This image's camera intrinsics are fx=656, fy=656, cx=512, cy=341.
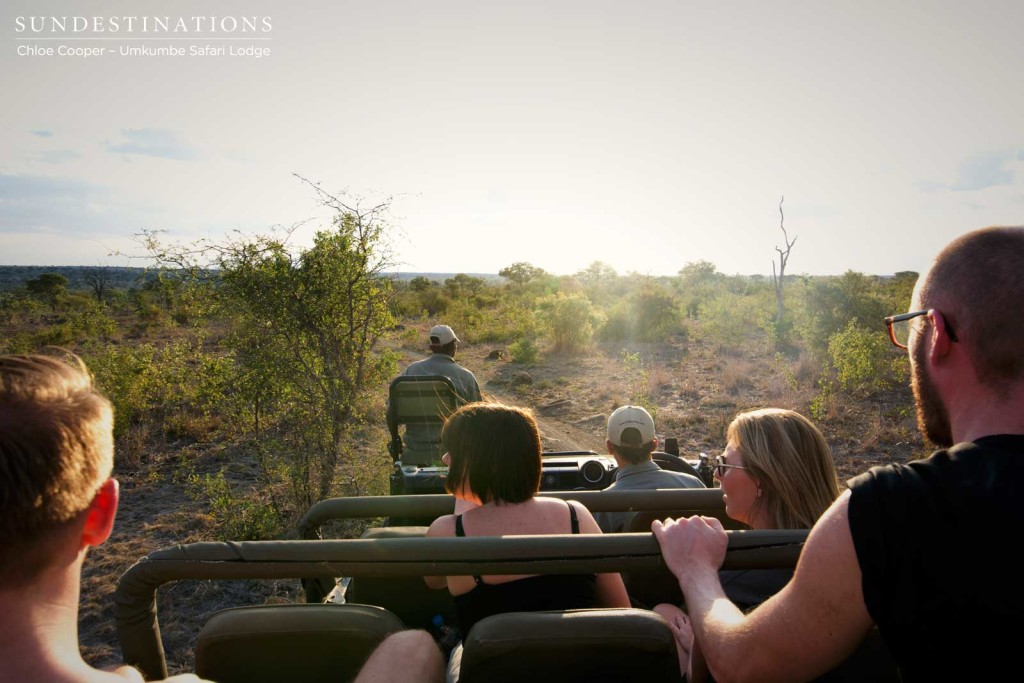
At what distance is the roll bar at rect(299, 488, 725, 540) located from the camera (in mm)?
2018

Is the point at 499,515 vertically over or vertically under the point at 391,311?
under

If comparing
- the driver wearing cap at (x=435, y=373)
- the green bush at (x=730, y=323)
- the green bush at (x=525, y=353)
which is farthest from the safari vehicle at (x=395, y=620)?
the green bush at (x=730, y=323)

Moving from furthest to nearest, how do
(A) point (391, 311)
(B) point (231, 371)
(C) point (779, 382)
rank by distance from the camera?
(C) point (779, 382), (A) point (391, 311), (B) point (231, 371)

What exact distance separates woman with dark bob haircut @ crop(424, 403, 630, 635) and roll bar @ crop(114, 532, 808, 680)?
52 centimetres

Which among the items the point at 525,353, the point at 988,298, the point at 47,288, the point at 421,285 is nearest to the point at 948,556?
the point at 988,298

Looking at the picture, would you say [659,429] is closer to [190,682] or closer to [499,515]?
[499,515]

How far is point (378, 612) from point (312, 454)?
180 inches

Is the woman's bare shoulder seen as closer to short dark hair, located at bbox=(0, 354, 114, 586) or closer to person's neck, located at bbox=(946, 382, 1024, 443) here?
short dark hair, located at bbox=(0, 354, 114, 586)

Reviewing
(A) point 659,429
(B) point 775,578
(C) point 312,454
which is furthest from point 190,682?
(A) point 659,429

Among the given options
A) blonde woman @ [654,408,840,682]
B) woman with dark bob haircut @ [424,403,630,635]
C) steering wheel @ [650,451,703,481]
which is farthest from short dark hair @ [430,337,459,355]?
blonde woman @ [654,408,840,682]

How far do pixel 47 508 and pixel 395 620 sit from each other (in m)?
0.77

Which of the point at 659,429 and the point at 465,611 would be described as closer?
the point at 465,611

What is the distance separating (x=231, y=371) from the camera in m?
5.65

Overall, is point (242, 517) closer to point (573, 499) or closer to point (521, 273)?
point (573, 499)
